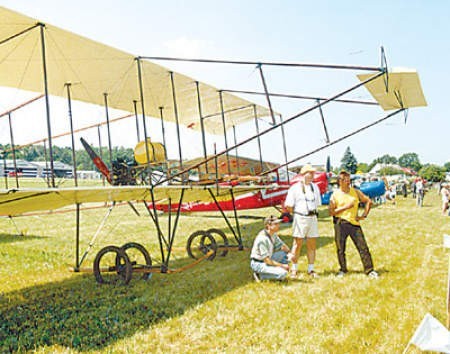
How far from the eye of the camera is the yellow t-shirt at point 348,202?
5585 millimetres

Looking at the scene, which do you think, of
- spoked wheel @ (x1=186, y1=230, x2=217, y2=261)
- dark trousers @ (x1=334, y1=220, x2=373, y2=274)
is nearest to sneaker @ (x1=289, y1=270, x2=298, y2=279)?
dark trousers @ (x1=334, y1=220, x2=373, y2=274)

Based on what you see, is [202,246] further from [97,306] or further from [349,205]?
[349,205]

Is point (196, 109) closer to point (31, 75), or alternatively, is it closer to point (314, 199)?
point (31, 75)

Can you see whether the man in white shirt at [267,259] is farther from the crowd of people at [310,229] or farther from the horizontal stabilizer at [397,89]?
the horizontal stabilizer at [397,89]

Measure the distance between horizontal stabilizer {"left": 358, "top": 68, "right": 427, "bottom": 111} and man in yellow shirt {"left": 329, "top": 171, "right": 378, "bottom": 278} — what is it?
1.80 m

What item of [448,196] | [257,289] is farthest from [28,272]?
[448,196]

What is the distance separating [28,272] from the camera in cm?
680

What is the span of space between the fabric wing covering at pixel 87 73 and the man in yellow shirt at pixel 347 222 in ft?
13.1

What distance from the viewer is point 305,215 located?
225 inches

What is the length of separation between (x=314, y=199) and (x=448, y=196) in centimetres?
1210

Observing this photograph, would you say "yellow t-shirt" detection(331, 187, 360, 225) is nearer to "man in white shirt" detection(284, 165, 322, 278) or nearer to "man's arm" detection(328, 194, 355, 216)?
"man's arm" detection(328, 194, 355, 216)

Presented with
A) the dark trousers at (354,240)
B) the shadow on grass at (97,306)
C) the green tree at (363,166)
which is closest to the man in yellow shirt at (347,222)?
the dark trousers at (354,240)

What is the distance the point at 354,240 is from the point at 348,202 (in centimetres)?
61

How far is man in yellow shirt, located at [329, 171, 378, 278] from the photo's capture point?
557 cm
